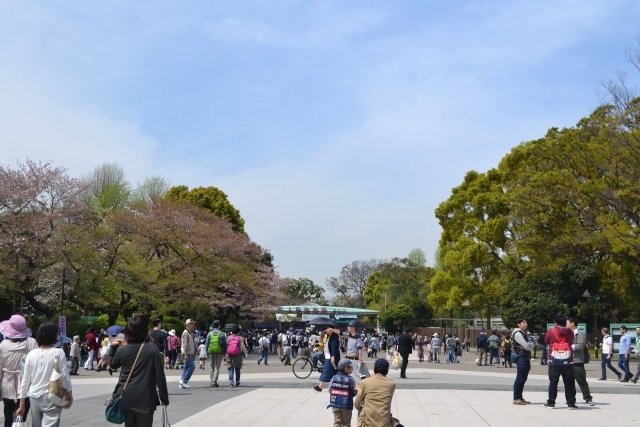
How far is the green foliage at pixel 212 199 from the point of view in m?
68.3

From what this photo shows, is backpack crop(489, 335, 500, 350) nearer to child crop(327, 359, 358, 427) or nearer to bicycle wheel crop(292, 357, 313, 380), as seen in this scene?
bicycle wheel crop(292, 357, 313, 380)

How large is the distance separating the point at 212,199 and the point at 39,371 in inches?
2457

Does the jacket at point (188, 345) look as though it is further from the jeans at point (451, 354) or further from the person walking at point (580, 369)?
the jeans at point (451, 354)

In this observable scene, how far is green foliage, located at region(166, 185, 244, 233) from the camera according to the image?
2689 inches

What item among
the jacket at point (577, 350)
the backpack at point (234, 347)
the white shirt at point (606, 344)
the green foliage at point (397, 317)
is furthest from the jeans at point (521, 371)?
the green foliage at point (397, 317)

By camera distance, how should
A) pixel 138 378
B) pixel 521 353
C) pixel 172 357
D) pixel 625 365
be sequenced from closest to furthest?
pixel 138 378 → pixel 521 353 → pixel 625 365 → pixel 172 357

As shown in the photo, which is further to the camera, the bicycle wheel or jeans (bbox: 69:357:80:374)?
jeans (bbox: 69:357:80:374)

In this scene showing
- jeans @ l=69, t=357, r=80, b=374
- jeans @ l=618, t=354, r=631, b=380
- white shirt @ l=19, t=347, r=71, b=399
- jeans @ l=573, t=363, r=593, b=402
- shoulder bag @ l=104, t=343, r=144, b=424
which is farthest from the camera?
jeans @ l=69, t=357, r=80, b=374

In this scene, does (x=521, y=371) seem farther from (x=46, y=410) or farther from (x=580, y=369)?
(x=46, y=410)

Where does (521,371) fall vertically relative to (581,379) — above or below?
above

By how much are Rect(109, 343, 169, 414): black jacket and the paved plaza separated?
4.17 m

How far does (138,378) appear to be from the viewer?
23.6 feet

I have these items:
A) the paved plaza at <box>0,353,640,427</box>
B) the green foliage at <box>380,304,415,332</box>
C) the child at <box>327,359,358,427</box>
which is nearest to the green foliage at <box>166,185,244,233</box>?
the green foliage at <box>380,304,415,332</box>

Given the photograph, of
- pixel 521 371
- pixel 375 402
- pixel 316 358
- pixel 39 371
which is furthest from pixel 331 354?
pixel 39 371
